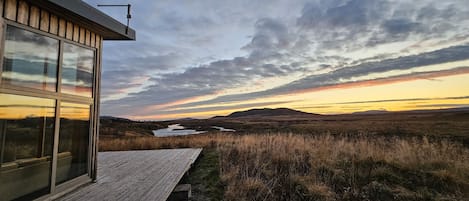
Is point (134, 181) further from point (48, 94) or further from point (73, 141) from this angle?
point (48, 94)

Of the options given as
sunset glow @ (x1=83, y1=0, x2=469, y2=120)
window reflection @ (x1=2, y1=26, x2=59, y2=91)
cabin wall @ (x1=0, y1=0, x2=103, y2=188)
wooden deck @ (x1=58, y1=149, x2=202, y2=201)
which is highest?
sunset glow @ (x1=83, y1=0, x2=469, y2=120)

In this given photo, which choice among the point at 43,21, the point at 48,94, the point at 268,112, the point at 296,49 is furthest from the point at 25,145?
the point at 268,112

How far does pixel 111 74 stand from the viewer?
12.7 metres

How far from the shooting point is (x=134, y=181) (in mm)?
4438

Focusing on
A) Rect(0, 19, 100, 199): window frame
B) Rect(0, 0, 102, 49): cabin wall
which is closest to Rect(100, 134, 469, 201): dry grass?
Rect(0, 19, 100, 199): window frame

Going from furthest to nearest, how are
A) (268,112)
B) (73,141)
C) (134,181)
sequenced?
(268,112) < (134,181) < (73,141)

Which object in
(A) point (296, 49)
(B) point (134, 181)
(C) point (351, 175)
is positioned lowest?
(C) point (351, 175)

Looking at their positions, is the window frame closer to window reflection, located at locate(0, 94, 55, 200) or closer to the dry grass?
window reflection, located at locate(0, 94, 55, 200)

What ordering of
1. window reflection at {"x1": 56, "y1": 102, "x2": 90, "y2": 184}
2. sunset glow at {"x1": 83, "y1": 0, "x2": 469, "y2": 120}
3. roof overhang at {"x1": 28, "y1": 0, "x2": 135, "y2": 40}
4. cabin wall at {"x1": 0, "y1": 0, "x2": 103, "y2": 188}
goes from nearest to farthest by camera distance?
cabin wall at {"x1": 0, "y1": 0, "x2": 103, "y2": 188}, roof overhang at {"x1": 28, "y1": 0, "x2": 135, "y2": 40}, window reflection at {"x1": 56, "y1": 102, "x2": 90, "y2": 184}, sunset glow at {"x1": 83, "y1": 0, "x2": 469, "y2": 120}

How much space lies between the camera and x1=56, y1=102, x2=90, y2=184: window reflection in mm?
3498

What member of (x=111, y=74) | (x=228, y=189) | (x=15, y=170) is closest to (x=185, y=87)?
(x=111, y=74)

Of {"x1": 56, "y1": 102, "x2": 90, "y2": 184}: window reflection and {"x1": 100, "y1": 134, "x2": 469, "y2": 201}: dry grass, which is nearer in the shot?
{"x1": 56, "y1": 102, "x2": 90, "y2": 184}: window reflection

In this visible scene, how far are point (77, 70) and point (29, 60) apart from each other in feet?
2.76

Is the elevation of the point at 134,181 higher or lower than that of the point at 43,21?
lower
